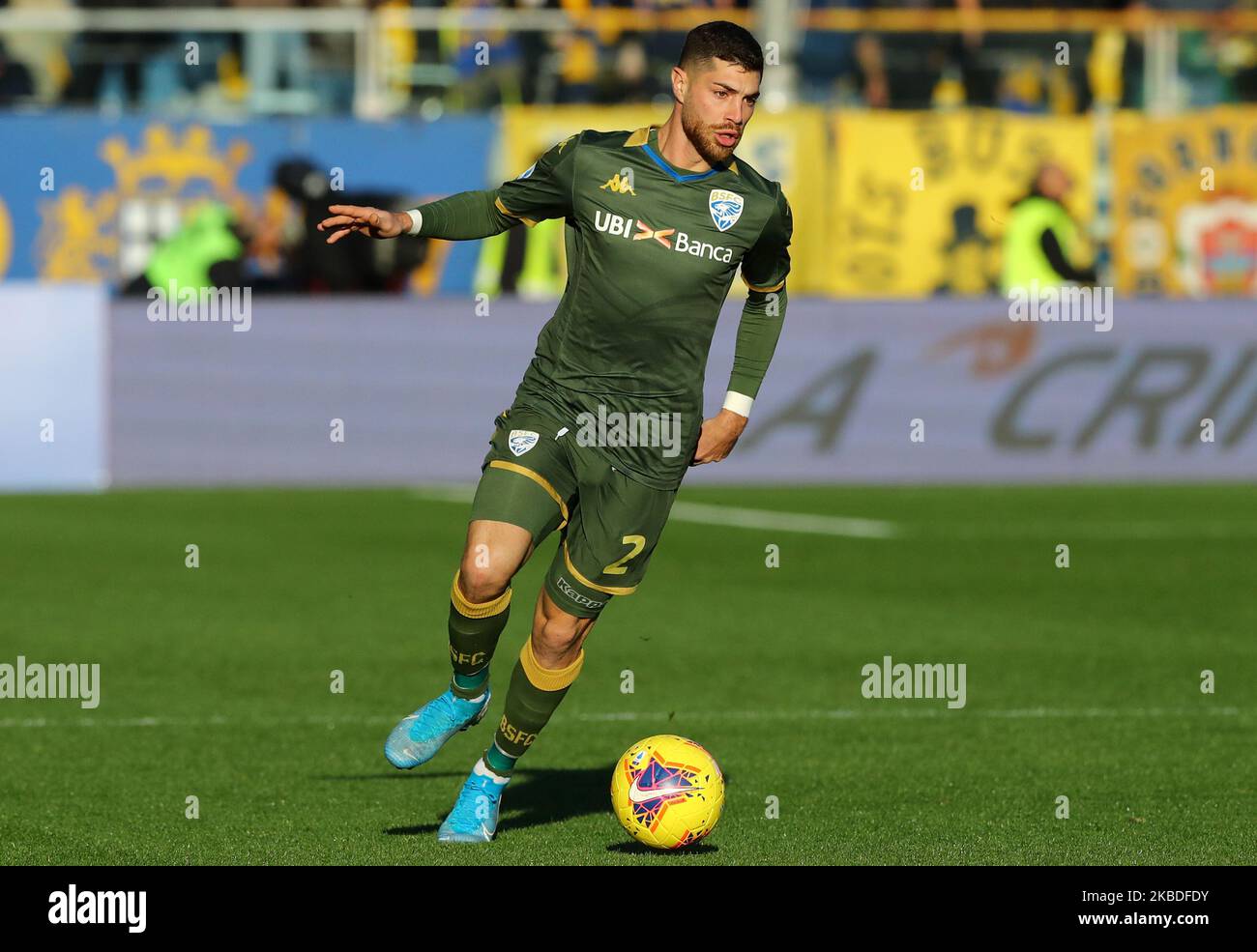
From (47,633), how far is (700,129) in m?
5.86

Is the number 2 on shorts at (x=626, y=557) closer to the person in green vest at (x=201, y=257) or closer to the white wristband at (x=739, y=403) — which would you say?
the white wristband at (x=739, y=403)

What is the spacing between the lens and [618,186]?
707cm

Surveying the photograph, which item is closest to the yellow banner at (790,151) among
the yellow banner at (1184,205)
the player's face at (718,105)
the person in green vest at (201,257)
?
the person in green vest at (201,257)

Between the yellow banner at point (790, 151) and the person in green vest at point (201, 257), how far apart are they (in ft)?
7.94

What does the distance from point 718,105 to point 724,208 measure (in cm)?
34

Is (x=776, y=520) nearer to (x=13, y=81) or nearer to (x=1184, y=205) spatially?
(x=1184, y=205)

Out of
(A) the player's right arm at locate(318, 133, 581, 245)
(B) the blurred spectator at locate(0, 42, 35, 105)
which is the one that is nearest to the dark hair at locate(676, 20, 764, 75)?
(A) the player's right arm at locate(318, 133, 581, 245)

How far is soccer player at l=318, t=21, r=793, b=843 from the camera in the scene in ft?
23.0

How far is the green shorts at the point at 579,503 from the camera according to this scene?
7.05 metres

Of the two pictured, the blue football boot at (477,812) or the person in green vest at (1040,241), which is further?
the person in green vest at (1040,241)

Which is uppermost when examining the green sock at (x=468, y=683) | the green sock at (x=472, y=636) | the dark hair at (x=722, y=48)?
the dark hair at (x=722, y=48)

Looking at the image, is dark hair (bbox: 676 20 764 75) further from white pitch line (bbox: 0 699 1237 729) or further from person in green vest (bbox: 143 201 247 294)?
person in green vest (bbox: 143 201 247 294)

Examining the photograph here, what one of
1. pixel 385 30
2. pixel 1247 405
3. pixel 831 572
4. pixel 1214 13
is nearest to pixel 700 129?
pixel 831 572

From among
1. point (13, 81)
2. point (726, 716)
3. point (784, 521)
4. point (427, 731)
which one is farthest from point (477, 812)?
point (13, 81)
